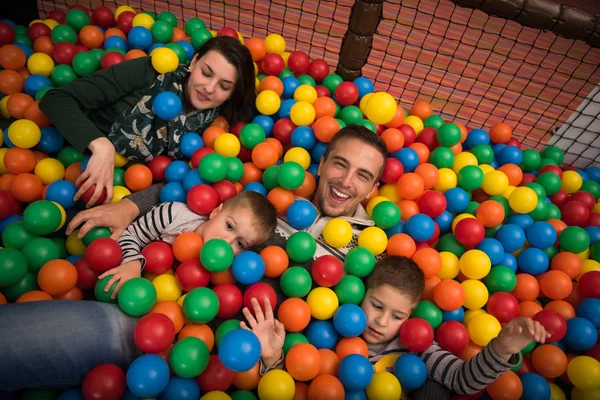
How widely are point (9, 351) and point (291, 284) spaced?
0.80 meters

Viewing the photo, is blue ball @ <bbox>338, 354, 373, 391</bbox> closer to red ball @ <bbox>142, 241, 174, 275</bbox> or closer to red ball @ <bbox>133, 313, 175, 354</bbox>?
red ball @ <bbox>133, 313, 175, 354</bbox>

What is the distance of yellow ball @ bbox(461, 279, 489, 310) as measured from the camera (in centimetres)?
157

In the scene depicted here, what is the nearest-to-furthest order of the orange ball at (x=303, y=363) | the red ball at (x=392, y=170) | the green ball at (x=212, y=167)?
the orange ball at (x=303, y=363) < the green ball at (x=212, y=167) < the red ball at (x=392, y=170)

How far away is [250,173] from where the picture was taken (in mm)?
1880

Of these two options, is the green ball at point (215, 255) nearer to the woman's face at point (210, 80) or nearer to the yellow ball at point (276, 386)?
the yellow ball at point (276, 386)

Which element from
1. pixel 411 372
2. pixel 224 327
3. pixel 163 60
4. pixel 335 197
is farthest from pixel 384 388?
pixel 163 60

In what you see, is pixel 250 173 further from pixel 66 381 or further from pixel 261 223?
pixel 66 381

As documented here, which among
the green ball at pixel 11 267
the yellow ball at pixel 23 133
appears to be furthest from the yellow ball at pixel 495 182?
the yellow ball at pixel 23 133

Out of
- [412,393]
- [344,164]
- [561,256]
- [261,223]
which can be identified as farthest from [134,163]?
[561,256]

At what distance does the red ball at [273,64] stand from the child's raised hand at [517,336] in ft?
5.48

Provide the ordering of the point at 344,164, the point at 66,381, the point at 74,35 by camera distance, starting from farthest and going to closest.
Result: the point at 74,35, the point at 344,164, the point at 66,381

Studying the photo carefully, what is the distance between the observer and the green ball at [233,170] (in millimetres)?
1766

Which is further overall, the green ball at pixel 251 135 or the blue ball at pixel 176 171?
the green ball at pixel 251 135

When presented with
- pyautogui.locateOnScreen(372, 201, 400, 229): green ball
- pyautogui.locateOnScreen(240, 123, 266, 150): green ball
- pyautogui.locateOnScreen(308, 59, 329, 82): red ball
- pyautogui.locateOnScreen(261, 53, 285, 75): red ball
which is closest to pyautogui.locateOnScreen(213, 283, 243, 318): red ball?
pyautogui.locateOnScreen(372, 201, 400, 229): green ball
